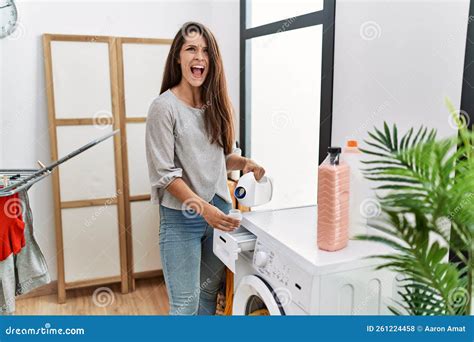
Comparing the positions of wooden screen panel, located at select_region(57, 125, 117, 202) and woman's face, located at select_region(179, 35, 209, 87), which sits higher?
woman's face, located at select_region(179, 35, 209, 87)

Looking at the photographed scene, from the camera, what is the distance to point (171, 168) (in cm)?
156

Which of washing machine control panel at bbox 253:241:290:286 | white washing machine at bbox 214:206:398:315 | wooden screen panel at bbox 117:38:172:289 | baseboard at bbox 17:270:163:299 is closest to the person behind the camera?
white washing machine at bbox 214:206:398:315

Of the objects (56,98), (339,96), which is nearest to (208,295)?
(339,96)

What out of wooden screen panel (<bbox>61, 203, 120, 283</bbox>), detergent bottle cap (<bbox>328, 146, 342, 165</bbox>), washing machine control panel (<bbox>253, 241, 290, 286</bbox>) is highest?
detergent bottle cap (<bbox>328, 146, 342, 165</bbox>)

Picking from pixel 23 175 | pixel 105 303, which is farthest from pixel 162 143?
pixel 105 303

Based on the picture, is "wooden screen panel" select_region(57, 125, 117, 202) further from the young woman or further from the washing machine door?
the washing machine door

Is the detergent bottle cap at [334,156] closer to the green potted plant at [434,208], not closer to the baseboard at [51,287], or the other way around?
the green potted plant at [434,208]

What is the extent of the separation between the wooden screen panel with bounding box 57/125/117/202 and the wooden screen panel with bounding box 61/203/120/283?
94 millimetres

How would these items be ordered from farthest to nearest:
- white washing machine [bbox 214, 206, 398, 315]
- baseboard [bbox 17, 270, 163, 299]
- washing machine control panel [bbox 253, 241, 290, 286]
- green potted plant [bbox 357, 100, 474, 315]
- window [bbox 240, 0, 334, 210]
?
baseboard [bbox 17, 270, 163, 299], window [bbox 240, 0, 334, 210], washing machine control panel [bbox 253, 241, 290, 286], white washing machine [bbox 214, 206, 398, 315], green potted plant [bbox 357, 100, 474, 315]

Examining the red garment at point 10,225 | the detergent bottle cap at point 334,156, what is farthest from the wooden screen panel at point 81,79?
the detergent bottle cap at point 334,156

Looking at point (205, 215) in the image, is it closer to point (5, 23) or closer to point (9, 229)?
point (9, 229)

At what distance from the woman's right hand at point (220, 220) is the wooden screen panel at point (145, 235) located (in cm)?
122

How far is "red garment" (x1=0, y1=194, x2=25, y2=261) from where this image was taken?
1584 millimetres

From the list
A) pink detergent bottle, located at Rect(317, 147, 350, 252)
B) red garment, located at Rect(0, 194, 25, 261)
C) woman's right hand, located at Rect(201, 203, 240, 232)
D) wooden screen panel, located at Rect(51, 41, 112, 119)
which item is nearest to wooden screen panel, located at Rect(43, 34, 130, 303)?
wooden screen panel, located at Rect(51, 41, 112, 119)
